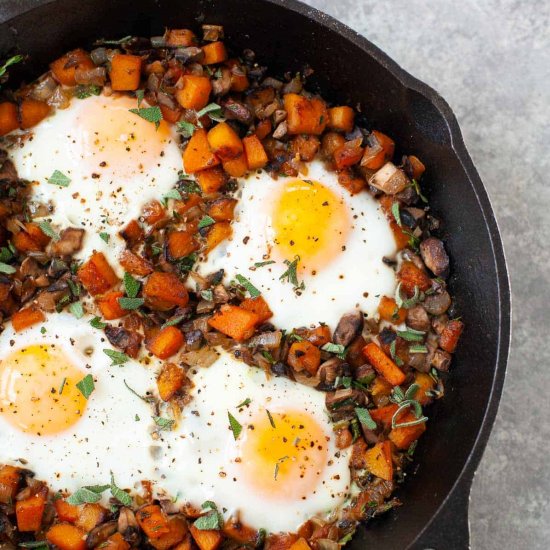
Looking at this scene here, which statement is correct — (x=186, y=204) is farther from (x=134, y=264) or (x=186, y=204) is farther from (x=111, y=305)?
(x=111, y=305)

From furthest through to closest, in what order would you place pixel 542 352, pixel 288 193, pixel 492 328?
pixel 542 352, pixel 288 193, pixel 492 328

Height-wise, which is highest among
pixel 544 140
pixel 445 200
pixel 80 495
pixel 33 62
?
pixel 544 140

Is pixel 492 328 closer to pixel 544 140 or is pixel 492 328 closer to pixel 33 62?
pixel 544 140

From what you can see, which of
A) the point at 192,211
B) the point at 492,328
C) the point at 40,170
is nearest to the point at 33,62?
the point at 40,170

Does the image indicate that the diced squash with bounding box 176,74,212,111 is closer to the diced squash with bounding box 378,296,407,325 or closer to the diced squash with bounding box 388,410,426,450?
the diced squash with bounding box 378,296,407,325

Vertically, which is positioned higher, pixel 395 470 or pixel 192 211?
pixel 192 211
